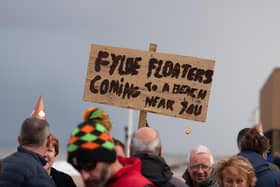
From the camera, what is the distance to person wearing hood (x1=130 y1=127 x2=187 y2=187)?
16.8 ft

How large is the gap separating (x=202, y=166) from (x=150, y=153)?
1709mm

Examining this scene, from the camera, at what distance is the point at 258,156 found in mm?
6770

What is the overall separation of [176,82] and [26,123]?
2.51 metres

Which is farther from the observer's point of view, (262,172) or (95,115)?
(262,172)

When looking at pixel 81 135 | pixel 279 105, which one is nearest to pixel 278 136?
pixel 279 105

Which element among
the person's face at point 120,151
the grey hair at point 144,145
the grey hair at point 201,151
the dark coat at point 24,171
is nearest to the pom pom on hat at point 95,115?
the person's face at point 120,151

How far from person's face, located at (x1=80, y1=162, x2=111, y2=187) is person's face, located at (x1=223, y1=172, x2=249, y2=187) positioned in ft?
8.36

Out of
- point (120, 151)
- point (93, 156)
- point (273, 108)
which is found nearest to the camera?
point (93, 156)

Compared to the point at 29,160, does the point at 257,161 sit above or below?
above

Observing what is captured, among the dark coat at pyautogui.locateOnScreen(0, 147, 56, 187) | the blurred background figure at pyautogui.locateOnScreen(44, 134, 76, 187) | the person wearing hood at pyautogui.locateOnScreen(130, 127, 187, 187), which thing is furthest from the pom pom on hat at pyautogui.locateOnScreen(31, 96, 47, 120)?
the person wearing hood at pyautogui.locateOnScreen(130, 127, 187, 187)

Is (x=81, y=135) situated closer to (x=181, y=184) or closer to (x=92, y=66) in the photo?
(x=181, y=184)

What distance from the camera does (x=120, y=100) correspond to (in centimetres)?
771

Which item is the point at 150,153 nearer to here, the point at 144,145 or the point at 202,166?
the point at 144,145

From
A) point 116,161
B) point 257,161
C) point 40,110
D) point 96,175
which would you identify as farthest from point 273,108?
point 96,175
